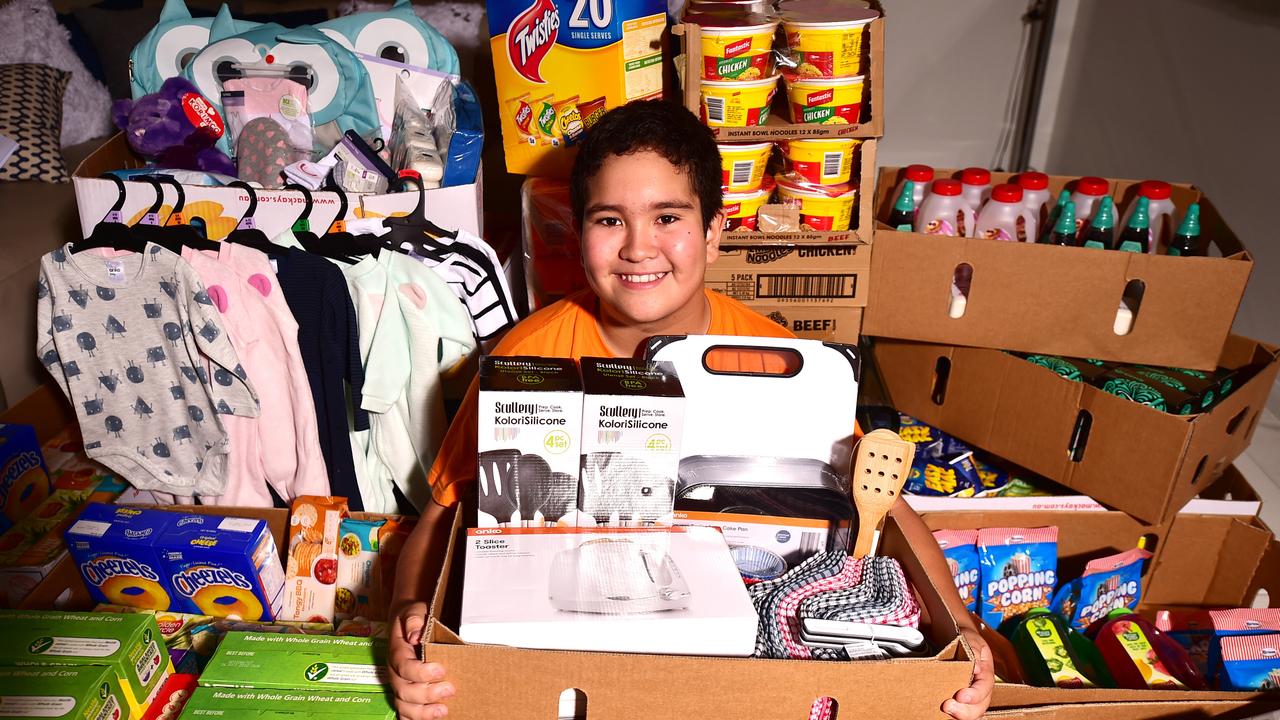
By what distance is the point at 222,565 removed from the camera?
150 cm

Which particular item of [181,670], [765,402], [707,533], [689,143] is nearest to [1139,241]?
[689,143]

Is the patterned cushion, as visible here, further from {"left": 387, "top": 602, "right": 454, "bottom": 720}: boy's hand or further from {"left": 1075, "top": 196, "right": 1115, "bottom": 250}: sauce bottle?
{"left": 1075, "top": 196, "right": 1115, "bottom": 250}: sauce bottle

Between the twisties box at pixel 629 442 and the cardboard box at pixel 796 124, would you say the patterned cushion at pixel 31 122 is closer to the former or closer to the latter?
the cardboard box at pixel 796 124

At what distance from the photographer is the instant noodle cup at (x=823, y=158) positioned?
1.83 meters

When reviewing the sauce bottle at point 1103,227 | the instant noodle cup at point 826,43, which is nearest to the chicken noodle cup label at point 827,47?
the instant noodle cup at point 826,43

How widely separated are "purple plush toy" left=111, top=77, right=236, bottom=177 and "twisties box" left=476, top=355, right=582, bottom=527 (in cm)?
167

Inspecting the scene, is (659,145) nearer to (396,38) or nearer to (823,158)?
(823,158)

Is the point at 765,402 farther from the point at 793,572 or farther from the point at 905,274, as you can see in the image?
the point at 905,274

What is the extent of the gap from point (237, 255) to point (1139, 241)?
2033mm

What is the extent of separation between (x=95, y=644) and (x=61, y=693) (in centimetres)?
9

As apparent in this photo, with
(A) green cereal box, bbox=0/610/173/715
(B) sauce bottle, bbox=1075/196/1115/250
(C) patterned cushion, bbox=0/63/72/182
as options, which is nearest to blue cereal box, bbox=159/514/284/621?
(A) green cereal box, bbox=0/610/173/715

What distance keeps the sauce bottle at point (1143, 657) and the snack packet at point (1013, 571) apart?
150 mm

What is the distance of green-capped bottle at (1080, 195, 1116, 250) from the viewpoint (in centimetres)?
194

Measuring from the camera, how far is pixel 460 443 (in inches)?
52.1
